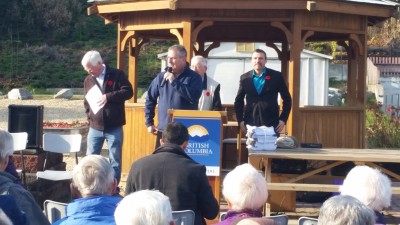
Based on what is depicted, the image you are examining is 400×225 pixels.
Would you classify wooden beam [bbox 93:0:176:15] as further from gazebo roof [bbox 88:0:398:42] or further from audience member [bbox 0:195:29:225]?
audience member [bbox 0:195:29:225]

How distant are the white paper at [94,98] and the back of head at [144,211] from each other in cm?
538

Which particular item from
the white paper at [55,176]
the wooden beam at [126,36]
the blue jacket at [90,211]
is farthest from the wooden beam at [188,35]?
the blue jacket at [90,211]

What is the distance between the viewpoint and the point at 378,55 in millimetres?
37844

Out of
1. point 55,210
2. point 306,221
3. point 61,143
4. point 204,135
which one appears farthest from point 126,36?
point 306,221

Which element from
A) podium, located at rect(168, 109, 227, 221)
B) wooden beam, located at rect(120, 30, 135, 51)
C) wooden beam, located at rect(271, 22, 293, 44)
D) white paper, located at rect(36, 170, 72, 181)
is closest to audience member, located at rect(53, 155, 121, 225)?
podium, located at rect(168, 109, 227, 221)

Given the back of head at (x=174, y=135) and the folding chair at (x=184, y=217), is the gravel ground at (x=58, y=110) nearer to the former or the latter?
the back of head at (x=174, y=135)

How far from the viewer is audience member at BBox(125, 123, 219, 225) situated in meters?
5.84

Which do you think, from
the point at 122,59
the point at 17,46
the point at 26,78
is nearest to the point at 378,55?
the point at 26,78

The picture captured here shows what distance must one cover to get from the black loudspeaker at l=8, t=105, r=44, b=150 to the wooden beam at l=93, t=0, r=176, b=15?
1.92 m

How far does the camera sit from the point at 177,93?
8438mm

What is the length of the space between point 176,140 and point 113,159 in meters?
3.04

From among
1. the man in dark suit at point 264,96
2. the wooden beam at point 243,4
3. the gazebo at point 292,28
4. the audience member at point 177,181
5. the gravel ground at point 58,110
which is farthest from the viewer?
the gravel ground at point 58,110

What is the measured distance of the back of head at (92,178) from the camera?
4816 mm

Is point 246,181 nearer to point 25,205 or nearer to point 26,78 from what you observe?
point 25,205
